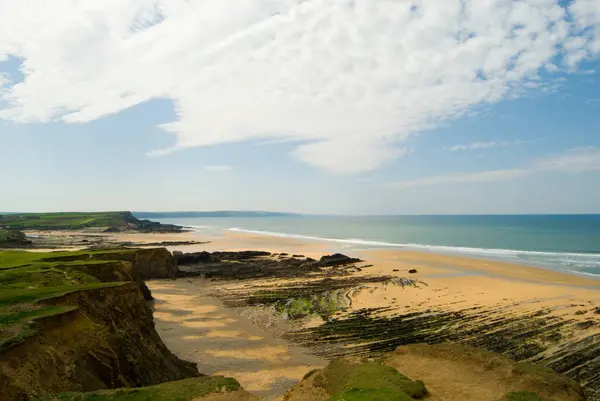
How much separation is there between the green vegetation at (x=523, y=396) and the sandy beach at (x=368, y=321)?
8.15m

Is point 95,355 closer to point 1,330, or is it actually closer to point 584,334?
point 1,330

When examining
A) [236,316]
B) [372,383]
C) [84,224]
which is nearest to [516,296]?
[236,316]

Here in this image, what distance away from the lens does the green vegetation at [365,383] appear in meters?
9.30

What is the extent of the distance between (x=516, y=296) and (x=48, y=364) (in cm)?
3171

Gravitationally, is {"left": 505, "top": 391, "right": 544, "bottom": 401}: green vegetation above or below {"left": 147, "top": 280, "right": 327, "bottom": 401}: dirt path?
above

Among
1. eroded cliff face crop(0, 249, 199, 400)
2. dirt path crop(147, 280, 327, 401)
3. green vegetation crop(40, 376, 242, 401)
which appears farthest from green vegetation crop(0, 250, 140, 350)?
dirt path crop(147, 280, 327, 401)

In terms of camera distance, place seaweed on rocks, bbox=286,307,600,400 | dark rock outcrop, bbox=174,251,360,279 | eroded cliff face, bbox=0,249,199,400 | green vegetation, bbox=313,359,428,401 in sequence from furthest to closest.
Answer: dark rock outcrop, bbox=174,251,360,279 → seaweed on rocks, bbox=286,307,600,400 → eroded cliff face, bbox=0,249,199,400 → green vegetation, bbox=313,359,428,401

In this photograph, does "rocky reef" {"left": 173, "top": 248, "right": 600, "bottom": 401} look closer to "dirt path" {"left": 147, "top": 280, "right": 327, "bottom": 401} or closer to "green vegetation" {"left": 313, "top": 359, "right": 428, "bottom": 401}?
"dirt path" {"left": 147, "top": 280, "right": 327, "bottom": 401}

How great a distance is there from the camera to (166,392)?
371 inches

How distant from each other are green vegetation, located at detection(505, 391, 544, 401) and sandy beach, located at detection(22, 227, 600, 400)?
8.15 meters

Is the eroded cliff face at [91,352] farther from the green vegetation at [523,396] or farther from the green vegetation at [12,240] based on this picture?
the green vegetation at [12,240]

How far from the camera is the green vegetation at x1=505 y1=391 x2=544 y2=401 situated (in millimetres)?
9516

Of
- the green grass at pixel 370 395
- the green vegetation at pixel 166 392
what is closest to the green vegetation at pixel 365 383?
the green grass at pixel 370 395

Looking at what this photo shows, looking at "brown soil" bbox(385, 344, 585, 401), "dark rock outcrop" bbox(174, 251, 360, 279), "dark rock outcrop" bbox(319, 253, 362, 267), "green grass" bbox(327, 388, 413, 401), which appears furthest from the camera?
"dark rock outcrop" bbox(319, 253, 362, 267)
